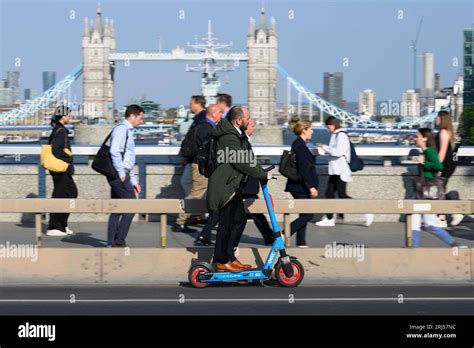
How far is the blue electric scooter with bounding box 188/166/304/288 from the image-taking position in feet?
30.5

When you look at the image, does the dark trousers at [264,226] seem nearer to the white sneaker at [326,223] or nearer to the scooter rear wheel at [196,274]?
the scooter rear wheel at [196,274]

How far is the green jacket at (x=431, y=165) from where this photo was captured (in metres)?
11.0

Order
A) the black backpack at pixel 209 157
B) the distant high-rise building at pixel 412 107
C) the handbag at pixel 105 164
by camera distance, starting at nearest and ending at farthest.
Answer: the black backpack at pixel 209 157 < the handbag at pixel 105 164 < the distant high-rise building at pixel 412 107

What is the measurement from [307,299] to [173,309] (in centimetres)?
132

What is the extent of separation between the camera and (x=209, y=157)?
368 inches

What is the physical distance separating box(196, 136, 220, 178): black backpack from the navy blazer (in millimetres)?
1946

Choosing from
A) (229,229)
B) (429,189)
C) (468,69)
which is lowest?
(229,229)

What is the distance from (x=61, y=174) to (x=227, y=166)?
12.7 feet

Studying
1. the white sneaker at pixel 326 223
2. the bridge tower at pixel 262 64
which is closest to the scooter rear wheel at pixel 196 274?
the white sneaker at pixel 326 223
